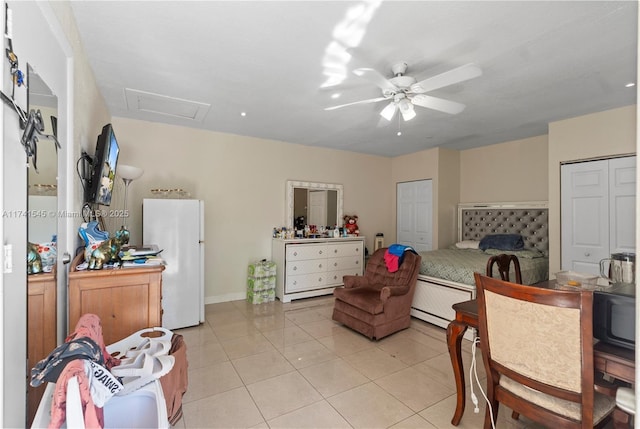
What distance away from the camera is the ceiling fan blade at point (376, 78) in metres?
2.08

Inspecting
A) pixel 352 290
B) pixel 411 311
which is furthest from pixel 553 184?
pixel 352 290

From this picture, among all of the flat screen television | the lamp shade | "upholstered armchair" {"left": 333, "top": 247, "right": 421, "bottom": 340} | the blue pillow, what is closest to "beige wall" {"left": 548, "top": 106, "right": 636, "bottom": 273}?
the blue pillow

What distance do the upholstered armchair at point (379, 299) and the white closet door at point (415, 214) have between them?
2.02m

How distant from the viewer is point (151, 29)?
6.26 feet

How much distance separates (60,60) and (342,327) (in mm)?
3414

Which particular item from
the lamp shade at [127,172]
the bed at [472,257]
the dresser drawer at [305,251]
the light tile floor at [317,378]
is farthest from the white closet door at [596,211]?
the lamp shade at [127,172]

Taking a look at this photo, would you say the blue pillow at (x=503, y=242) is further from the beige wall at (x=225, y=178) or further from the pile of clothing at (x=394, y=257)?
the beige wall at (x=225, y=178)

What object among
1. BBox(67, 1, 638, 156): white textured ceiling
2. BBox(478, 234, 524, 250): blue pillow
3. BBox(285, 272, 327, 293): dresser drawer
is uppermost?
BBox(67, 1, 638, 156): white textured ceiling

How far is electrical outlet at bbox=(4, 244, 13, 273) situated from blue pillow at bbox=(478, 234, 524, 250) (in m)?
5.12

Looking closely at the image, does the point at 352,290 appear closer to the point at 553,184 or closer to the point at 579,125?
the point at 553,184

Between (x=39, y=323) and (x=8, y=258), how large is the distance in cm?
59

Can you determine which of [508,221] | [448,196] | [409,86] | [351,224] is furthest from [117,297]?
[508,221]

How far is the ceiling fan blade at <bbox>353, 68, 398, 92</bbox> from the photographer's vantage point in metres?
2.08

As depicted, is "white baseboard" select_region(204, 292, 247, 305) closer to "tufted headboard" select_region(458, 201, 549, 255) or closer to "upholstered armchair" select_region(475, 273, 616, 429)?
"upholstered armchair" select_region(475, 273, 616, 429)
